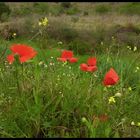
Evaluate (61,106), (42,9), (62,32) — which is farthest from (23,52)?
(42,9)

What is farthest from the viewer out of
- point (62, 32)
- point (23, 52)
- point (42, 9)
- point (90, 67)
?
point (42, 9)

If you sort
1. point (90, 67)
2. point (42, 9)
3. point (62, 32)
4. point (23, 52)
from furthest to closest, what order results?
1. point (42, 9)
2. point (62, 32)
3. point (90, 67)
4. point (23, 52)

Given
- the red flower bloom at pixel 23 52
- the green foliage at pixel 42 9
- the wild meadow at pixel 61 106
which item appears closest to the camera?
the wild meadow at pixel 61 106

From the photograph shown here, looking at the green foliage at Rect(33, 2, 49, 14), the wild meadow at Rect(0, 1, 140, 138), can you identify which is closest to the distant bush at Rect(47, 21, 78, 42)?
the green foliage at Rect(33, 2, 49, 14)

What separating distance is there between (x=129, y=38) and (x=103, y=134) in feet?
48.5

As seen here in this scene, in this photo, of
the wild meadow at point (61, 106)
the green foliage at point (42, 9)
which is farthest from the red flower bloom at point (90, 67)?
the green foliage at point (42, 9)

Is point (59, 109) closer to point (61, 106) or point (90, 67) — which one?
point (61, 106)

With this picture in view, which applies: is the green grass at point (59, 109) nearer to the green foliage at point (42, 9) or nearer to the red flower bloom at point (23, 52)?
the red flower bloom at point (23, 52)

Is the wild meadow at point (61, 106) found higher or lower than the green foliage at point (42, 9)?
higher

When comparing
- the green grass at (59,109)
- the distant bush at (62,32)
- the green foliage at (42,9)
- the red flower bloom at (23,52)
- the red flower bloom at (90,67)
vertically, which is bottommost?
the green foliage at (42,9)

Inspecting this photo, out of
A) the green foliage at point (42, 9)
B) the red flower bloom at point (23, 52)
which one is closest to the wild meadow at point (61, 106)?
the red flower bloom at point (23, 52)

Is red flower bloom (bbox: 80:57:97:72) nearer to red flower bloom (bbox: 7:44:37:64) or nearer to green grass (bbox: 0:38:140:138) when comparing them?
green grass (bbox: 0:38:140:138)

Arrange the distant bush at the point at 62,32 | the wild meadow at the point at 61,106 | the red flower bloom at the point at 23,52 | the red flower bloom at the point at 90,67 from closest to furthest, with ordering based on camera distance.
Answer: the wild meadow at the point at 61,106
the red flower bloom at the point at 23,52
the red flower bloom at the point at 90,67
the distant bush at the point at 62,32

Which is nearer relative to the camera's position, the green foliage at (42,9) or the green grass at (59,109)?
the green grass at (59,109)
